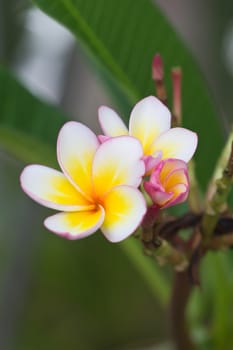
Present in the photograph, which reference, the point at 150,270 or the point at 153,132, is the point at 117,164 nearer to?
the point at 153,132

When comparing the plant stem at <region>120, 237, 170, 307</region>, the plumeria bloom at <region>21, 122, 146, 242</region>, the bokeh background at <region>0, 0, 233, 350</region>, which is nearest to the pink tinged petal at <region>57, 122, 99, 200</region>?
the plumeria bloom at <region>21, 122, 146, 242</region>

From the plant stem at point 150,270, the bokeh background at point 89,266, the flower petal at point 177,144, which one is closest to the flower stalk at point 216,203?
the flower petal at point 177,144

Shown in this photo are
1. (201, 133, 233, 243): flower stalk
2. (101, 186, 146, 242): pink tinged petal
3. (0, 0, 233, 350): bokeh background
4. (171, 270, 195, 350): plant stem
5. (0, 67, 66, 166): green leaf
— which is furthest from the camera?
(0, 0, 233, 350): bokeh background

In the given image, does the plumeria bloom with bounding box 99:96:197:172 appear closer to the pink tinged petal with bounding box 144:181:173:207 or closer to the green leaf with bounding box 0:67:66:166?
the pink tinged petal with bounding box 144:181:173:207

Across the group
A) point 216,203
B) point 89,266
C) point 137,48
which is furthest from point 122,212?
point 89,266

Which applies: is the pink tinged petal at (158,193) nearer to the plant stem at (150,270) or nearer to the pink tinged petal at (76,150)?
the pink tinged petal at (76,150)

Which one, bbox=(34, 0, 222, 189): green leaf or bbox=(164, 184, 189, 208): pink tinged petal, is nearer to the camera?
bbox=(164, 184, 189, 208): pink tinged petal

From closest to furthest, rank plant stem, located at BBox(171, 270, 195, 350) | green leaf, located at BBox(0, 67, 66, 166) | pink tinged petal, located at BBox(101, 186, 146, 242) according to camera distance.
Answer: pink tinged petal, located at BBox(101, 186, 146, 242) → plant stem, located at BBox(171, 270, 195, 350) → green leaf, located at BBox(0, 67, 66, 166)

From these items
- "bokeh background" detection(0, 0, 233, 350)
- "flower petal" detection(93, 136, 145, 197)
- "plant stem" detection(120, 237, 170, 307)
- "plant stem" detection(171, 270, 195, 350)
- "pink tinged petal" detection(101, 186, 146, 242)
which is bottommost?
"bokeh background" detection(0, 0, 233, 350)
